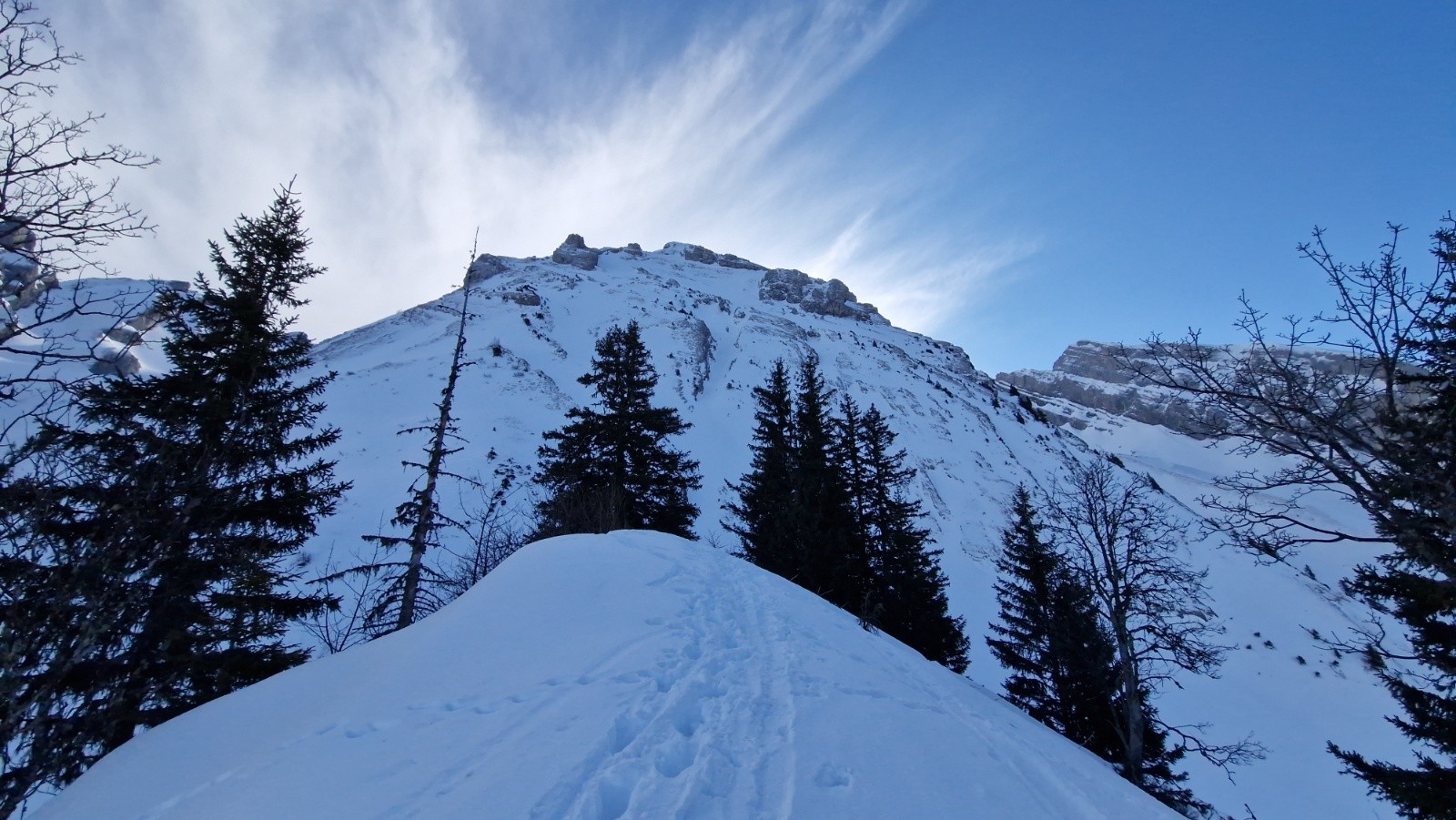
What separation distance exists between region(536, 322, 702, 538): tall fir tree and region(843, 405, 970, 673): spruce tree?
5.30 meters

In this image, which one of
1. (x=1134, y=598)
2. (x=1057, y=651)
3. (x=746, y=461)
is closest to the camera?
(x=1134, y=598)

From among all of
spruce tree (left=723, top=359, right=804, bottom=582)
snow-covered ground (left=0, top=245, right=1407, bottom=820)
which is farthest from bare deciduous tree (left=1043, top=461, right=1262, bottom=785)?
A: spruce tree (left=723, top=359, right=804, bottom=582)

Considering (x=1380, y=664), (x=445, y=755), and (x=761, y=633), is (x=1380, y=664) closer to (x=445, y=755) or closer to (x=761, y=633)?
(x=761, y=633)

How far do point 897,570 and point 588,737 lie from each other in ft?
42.8

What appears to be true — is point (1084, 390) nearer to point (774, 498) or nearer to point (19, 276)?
point (774, 498)

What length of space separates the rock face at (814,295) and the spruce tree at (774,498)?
215 feet

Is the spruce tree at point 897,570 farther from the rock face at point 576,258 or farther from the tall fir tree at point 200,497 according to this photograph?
the rock face at point 576,258

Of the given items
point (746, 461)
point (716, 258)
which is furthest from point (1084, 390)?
point (746, 461)

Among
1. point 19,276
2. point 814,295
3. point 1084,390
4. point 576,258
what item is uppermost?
point 576,258

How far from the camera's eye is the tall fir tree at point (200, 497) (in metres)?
5.05

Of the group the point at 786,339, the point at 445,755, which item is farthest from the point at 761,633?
the point at 786,339

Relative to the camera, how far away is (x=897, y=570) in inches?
600

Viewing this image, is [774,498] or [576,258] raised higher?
[576,258]

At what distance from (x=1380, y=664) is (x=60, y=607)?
44.0 feet
